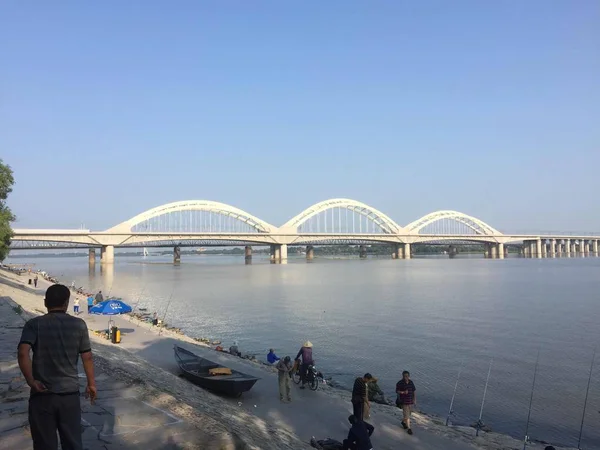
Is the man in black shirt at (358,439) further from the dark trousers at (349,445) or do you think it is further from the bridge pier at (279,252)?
the bridge pier at (279,252)

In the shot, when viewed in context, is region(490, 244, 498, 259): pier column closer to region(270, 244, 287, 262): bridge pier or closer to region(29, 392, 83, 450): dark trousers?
region(270, 244, 287, 262): bridge pier

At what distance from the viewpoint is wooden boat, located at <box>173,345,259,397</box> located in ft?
39.0

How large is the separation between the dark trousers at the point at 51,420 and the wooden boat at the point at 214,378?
804 centimetres

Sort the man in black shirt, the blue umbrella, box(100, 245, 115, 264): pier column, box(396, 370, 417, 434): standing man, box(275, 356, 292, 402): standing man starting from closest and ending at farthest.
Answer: the man in black shirt → box(396, 370, 417, 434): standing man → box(275, 356, 292, 402): standing man → the blue umbrella → box(100, 245, 115, 264): pier column

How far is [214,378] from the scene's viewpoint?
12.1m

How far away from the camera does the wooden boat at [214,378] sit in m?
11.9

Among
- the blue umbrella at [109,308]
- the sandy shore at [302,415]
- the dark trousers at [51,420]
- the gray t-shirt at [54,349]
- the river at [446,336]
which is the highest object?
the gray t-shirt at [54,349]

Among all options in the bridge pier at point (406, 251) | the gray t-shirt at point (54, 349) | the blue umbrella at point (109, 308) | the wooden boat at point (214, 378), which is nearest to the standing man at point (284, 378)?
the wooden boat at point (214, 378)

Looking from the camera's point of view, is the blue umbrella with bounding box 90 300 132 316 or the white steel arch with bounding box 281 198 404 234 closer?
the blue umbrella with bounding box 90 300 132 316

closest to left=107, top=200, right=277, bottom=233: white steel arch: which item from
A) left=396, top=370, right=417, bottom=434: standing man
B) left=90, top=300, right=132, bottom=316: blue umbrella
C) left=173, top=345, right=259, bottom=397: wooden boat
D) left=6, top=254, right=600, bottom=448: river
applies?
left=6, top=254, right=600, bottom=448: river

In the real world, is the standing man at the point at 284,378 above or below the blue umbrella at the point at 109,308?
below

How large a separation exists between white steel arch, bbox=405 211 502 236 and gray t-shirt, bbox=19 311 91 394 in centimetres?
13938

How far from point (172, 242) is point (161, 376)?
9940 centimetres

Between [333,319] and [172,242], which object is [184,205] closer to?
[172,242]
